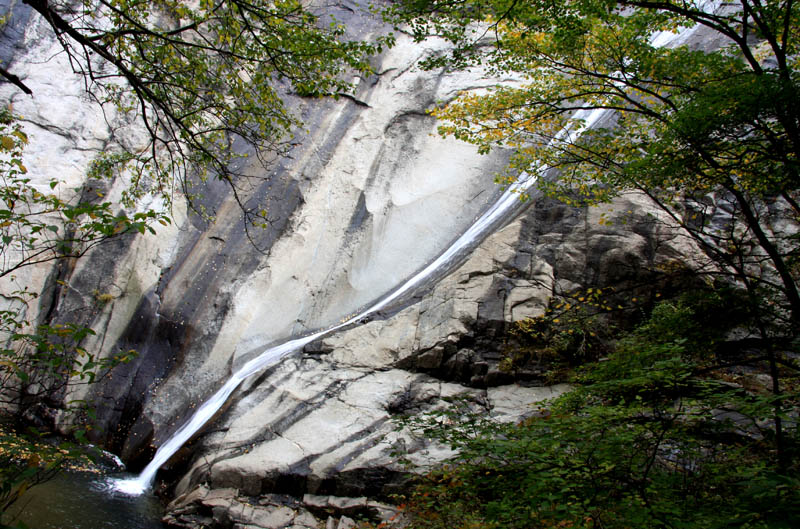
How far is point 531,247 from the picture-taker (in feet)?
33.6

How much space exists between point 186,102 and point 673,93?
6058 mm

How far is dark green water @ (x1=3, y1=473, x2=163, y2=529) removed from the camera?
Answer: 20.2ft

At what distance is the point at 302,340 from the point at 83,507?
5.00 m

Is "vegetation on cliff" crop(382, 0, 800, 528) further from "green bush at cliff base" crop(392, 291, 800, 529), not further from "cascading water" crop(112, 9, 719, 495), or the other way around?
"cascading water" crop(112, 9, 719, 495)

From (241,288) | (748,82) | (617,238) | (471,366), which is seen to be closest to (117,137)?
(241,288)

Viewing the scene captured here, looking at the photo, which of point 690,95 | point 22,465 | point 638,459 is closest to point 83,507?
point 22,465

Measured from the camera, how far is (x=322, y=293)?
38.4ft

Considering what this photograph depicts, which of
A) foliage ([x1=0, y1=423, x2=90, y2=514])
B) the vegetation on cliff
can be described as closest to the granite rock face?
the vegetation on cliff

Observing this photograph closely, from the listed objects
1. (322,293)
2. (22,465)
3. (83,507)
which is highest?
(322,293)

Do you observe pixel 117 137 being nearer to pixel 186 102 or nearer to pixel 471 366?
pixel 186 102

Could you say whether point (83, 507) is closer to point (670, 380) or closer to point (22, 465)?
point (22, 465)

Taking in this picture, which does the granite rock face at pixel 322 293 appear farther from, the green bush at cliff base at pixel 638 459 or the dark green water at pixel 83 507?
the green bush at cliff base at pixel 638 459

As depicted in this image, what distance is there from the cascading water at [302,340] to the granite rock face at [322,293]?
0.33 meters

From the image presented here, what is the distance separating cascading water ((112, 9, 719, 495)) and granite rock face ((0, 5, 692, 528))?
335 millimetres
